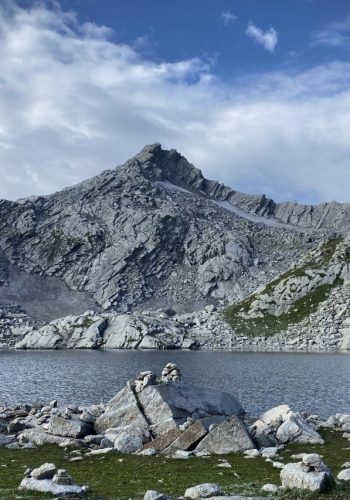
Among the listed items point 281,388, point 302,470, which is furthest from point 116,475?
point 281,388

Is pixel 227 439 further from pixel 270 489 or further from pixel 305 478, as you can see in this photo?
pixel 305 478

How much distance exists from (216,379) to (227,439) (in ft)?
170

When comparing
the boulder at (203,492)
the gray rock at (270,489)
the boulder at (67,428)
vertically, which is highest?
the gray rock at (270,489)

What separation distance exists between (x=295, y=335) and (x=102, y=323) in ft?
226

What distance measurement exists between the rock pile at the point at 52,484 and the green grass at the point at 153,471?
0.53 meters

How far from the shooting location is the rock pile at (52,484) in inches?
874

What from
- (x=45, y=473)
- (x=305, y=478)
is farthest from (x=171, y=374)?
(x=305, y=478)

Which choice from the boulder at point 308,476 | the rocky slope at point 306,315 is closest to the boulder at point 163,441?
the boulder at point 308,476

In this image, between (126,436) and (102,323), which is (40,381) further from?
(102,323)

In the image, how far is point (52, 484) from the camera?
75.2 ft

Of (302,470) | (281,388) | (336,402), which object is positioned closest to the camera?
(302,470)

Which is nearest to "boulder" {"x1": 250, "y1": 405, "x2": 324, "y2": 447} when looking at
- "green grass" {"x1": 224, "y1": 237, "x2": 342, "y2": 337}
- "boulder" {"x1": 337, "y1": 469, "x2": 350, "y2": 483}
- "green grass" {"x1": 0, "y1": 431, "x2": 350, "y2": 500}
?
"green grass" {"x1": 0, "y1": 431, "x2": 350, "y2": 500}

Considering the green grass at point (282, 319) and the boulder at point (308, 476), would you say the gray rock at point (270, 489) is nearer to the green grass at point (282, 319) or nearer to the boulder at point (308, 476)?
the boulder at point (308, 476)

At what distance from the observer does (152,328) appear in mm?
183500
